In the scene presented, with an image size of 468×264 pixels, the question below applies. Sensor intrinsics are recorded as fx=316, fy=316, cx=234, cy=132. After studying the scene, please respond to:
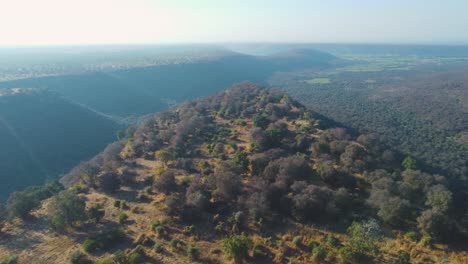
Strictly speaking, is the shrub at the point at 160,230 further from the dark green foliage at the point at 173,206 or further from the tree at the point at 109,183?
the tree at the point at 109,183

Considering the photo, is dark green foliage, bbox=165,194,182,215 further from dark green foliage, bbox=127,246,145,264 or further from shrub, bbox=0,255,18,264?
shrub, bbox=0,255,18,264

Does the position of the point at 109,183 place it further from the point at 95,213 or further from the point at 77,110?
the point at 77,110

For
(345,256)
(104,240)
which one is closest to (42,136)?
(104,240)

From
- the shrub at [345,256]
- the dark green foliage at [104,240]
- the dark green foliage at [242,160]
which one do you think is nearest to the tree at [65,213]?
the dark green foliage at [104,240]

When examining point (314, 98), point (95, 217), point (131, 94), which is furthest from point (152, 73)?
point (95, 217)

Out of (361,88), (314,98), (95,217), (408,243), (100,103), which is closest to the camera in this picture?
(408,243)

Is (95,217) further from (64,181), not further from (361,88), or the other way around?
(361,88)
